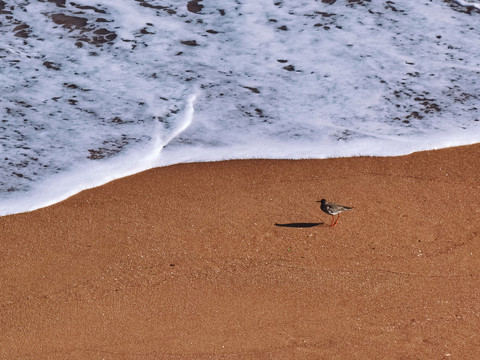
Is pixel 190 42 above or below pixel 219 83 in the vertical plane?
above

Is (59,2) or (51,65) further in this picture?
(59,2)

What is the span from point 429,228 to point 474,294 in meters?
0.86

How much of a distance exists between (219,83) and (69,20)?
3426 mm

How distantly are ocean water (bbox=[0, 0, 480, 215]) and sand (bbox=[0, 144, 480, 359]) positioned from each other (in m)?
0.51

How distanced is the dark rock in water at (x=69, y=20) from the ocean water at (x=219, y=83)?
0.11ft

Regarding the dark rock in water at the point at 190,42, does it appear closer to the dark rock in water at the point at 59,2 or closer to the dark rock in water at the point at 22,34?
the dark rock in water at the point at 22,34

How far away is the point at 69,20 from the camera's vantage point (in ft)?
32.6

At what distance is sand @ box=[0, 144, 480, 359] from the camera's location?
4406 millimetres

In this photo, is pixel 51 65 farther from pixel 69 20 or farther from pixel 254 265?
pixel 254 265

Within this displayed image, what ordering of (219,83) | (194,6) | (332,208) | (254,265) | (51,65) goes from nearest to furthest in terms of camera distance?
(254,265) → (332,208) → (219,83) → (51,65) → (194,6)

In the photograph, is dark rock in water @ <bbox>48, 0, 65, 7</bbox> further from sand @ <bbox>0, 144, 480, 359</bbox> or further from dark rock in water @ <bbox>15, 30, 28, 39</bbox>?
sand @ <bbox>0, 144, 480, 359</bbox>

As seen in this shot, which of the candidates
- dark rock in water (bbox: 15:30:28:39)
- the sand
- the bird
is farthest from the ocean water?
the bird

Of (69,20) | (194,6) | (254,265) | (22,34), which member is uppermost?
(194,6)

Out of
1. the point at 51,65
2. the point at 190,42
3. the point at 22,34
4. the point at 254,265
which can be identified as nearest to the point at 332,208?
the point at 254,265
